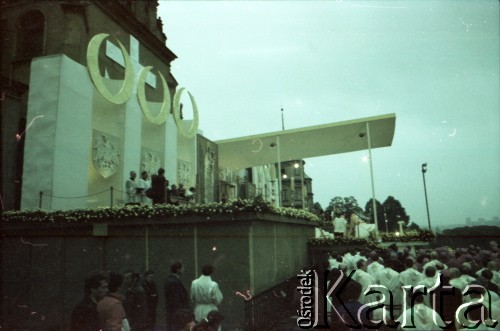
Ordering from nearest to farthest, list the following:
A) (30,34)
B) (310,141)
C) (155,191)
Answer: (155,191), (30,34), (310,141)

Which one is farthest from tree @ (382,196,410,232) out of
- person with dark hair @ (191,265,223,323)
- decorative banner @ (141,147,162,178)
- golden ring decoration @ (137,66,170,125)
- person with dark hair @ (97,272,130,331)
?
person with dark hair @ (97,272,130,331)

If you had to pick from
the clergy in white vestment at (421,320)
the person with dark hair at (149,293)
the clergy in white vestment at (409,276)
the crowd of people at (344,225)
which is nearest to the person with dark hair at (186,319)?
the clergy in white vestment at (421,320)

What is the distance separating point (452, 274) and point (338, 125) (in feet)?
44.3

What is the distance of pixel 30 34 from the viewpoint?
20.0 metres

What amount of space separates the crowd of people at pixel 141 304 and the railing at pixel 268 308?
1301mm

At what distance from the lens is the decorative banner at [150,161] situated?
21548mm

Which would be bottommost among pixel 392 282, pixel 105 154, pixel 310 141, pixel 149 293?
pixel 392 282

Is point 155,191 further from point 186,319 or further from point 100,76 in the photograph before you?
point 186,319

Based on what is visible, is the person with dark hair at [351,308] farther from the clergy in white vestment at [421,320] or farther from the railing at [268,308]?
the railing at [268,308]

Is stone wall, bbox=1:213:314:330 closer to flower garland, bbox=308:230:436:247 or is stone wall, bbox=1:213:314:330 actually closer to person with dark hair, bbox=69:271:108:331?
flower garland, bbox=308:230:436:247

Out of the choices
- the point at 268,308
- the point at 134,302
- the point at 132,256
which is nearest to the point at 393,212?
the point at 268,308

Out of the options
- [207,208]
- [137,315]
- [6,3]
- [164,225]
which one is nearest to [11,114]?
[6,3]

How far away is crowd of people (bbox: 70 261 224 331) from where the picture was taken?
4965 mm

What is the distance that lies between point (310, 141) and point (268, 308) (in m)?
16.3
